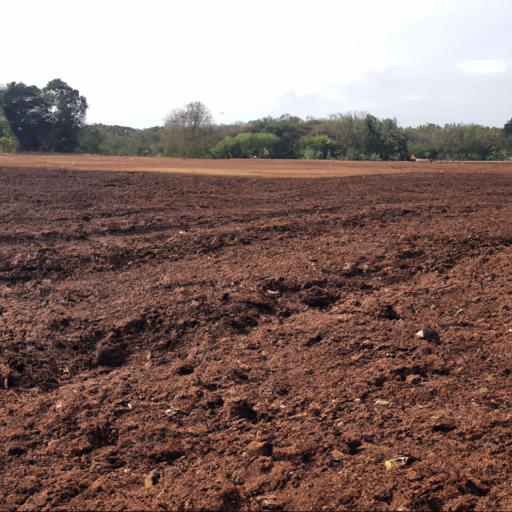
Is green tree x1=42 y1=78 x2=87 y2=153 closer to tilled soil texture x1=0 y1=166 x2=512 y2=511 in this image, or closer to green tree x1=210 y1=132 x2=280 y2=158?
green tree x1=210 y1=132 x2=280 y2=158

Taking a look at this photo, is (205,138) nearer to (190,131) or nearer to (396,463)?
(190,131)

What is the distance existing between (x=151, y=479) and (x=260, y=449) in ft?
2.07

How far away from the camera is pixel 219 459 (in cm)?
408

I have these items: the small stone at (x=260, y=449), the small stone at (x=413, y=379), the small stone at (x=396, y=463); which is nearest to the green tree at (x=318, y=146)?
the small stone at (x=413, y=379)

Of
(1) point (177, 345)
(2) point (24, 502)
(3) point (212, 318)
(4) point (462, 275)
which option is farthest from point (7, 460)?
(4) point (462, 275)

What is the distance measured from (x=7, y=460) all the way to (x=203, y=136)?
32.2m

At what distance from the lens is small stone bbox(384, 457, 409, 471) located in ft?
12.5

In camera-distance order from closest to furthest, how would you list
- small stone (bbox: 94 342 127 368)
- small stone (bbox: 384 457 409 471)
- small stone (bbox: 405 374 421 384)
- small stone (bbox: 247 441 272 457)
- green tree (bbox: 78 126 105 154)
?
small stone (bbox: 384 457 409 471)
small stone (bbox: 247 441 272 457)
small stone (bbox: 405 374 421 384)
small stone (bbox: 94 342 127 368)
green tree (bbox: 78 126 105 154)

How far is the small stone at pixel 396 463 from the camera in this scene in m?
3.82

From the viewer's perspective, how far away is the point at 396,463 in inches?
152

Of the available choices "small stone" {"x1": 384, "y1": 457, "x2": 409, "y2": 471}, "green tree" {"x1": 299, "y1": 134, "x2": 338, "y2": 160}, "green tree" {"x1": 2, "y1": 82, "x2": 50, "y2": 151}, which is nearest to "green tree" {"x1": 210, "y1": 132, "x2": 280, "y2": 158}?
"green tree" {"x1": 299, "y1": 134, "x2": 338, "y2": 160}

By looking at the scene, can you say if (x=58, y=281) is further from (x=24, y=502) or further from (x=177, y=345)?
(x=24, y=502)

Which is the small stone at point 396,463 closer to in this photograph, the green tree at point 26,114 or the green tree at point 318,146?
the green tree at point 318,146

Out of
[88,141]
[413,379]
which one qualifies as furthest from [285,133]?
[413,379]
